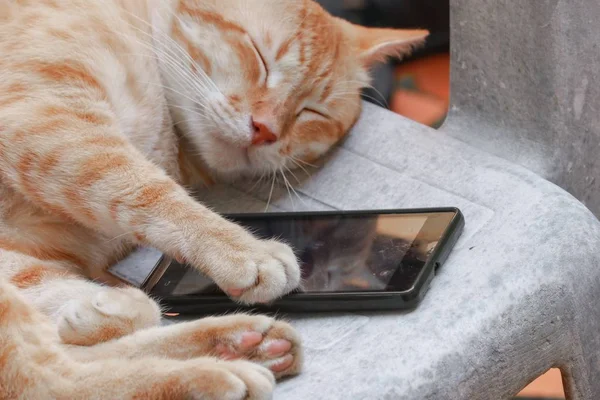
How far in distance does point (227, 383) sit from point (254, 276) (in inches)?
10.5

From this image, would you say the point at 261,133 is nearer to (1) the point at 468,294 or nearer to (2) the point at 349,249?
(2) the point at 349,249

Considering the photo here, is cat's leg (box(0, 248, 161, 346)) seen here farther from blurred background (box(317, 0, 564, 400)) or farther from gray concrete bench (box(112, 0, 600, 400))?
blurred background (box(317, 0, 564, 400))

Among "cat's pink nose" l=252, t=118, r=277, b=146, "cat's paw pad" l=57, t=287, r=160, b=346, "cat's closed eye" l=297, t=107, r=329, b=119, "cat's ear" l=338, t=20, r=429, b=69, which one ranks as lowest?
"cat's paw pad" l=57, t=287, r=160, b=346

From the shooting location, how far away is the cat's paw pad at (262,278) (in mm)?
1264

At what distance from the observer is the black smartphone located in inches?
51.5

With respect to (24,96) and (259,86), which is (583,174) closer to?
(259,86)

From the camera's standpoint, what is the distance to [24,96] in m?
1.43

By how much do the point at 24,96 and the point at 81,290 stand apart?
0.35m

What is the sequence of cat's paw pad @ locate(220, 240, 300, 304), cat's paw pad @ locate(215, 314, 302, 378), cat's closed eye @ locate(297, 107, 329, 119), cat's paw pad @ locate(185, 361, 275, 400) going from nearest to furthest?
cat's paw pad @ locate(185, 361, 275, 400), cat's paw pad @ locate(215, 314, 302, 378), cat's paw pad @ locate(220, 240, 300, 304), cat's closed eye @ locate(297, 107, 329, 119)

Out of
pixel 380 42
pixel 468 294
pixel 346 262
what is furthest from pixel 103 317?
pixel 380 42

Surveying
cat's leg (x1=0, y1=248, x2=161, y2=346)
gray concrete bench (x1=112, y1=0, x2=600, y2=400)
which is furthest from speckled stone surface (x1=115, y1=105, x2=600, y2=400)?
cat's leg (x1=0, y1=248, x2=161, y2=346)

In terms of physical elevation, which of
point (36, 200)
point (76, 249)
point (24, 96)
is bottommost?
point (76, 249)

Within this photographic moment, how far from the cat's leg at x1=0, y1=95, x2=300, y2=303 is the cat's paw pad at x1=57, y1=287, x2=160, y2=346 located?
0.40 feet

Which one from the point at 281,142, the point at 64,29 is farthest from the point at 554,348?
the point at 64,29
